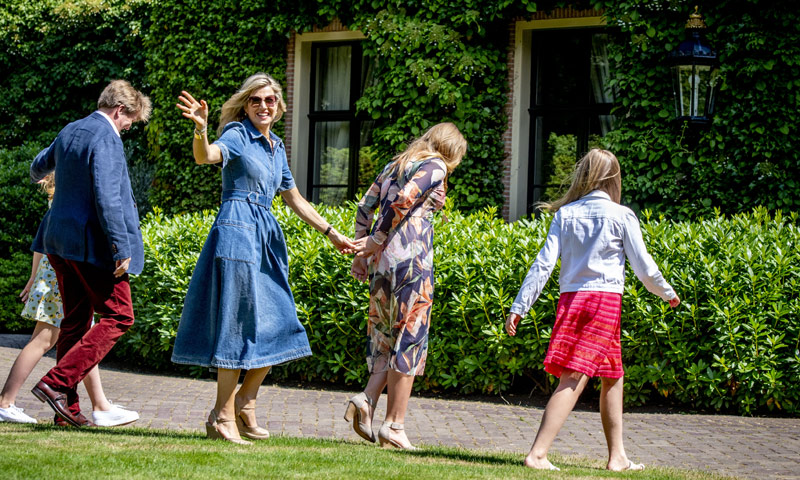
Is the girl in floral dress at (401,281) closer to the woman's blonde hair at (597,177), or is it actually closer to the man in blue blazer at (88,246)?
the woman's blonde hair at (597,177)

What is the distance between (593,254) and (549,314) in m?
2.72

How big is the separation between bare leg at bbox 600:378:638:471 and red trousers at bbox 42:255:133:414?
261 centimetres

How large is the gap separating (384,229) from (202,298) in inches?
41.0

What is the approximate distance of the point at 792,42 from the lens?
9016mm

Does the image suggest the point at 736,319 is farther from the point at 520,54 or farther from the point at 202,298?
the point at 520,54

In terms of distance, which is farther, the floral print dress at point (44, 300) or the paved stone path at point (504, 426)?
the floral print dress at point (44, 300)

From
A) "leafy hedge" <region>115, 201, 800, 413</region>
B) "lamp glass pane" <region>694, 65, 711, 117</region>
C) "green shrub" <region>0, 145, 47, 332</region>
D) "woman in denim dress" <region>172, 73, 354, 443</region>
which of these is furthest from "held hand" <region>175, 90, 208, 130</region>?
"green shrub" <region>0, 145, 47, 332</region>

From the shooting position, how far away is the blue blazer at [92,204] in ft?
15.1

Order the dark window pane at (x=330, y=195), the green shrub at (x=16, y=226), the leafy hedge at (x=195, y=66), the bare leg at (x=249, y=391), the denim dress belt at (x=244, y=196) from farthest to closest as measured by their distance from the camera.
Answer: the dark window pane at (x=330, y=195) → the leafy hedge at (x=195, y=66) → the green shrub at (x=16, y=226) → the bare leg at (x=249, y=391) → the denim dress belt at (x=244, y=196)

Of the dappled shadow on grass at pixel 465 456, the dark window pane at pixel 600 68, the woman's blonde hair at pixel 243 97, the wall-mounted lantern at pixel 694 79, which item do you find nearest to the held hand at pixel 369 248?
the woman's blonde hair at pixel 243 97

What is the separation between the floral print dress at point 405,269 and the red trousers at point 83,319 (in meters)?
1.40

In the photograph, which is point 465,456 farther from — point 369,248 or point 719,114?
point 719,114

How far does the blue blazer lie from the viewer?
4.60 meters

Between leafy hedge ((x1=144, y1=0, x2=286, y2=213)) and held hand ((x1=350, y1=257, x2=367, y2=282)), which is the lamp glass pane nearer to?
held hand ((x1=350, y1=257, x2=367, y2=282))
